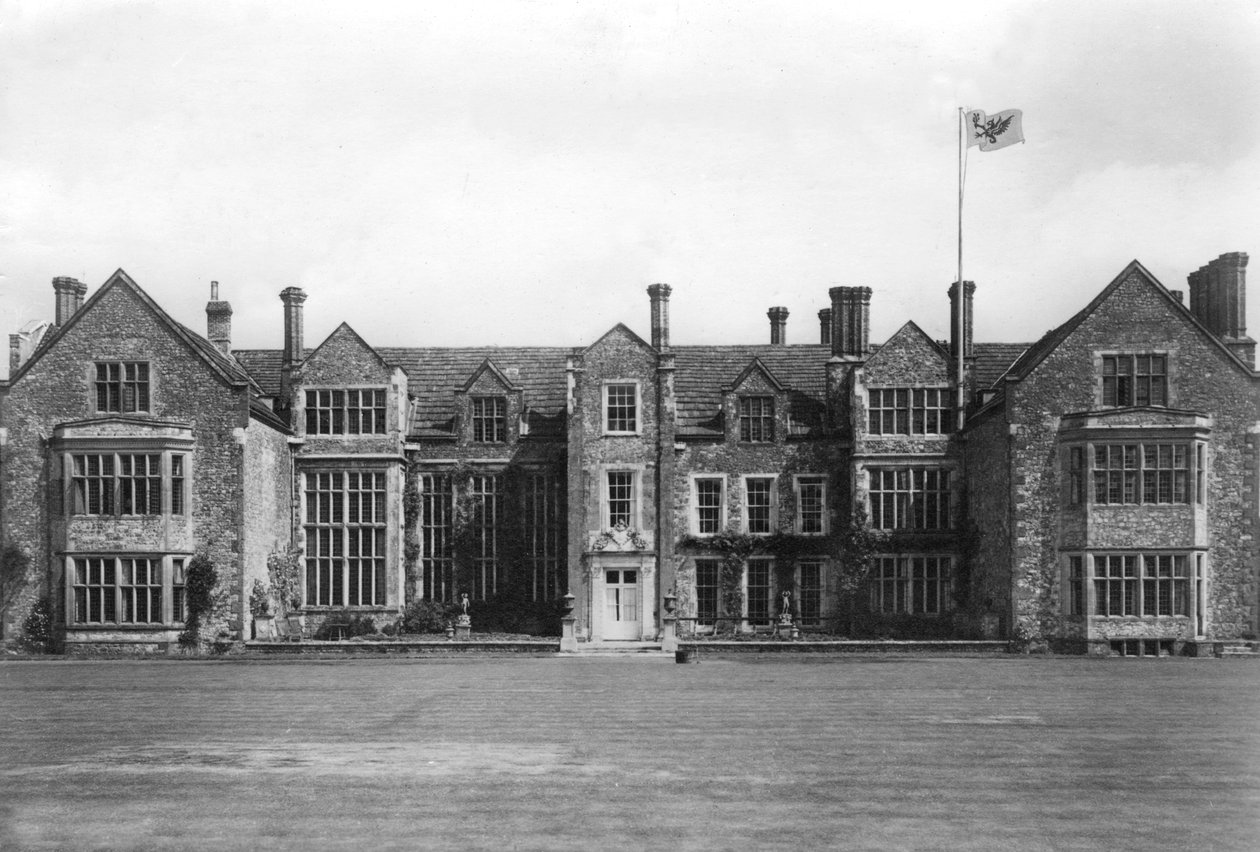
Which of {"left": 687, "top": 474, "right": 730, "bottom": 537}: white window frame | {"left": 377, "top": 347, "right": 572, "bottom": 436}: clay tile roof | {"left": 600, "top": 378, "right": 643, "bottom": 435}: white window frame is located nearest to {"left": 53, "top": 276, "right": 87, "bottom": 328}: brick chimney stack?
{"left": 377, "top": 347, "right": 572, "bottom": 436}: clay tile roof

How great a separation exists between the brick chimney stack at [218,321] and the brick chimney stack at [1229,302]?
94.6 ft

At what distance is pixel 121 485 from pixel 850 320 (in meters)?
20.9

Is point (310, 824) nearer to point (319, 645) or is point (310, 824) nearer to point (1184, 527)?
point (319, 645)

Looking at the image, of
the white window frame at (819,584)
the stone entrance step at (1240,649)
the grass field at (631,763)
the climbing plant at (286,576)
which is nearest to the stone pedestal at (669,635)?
the white window frame at (819,584)

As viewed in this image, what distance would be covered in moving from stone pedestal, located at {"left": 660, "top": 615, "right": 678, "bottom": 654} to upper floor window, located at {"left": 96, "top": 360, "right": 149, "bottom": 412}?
14895 mm

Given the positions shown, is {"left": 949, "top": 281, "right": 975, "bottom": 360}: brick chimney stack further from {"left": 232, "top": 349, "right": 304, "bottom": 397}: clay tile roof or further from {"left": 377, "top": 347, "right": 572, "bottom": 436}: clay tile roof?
{"left": 232, "top": 349, "right": 304, "bottom": 397}: clay tile roof

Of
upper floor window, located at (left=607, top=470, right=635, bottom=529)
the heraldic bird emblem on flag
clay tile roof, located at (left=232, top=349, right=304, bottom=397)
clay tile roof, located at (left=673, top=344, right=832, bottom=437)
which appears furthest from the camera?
clay tile roof, located at (left=232, top=349, right=304, bottom=397)

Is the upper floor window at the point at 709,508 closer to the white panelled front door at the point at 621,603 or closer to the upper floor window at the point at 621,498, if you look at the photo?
the upper floor window at the point at 621,498

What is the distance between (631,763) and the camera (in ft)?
43.2

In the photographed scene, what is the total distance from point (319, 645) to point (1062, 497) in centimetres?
1906

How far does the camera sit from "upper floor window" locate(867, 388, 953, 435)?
34406 millimetres

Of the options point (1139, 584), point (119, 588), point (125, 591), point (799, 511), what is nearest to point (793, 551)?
point (799, 511)

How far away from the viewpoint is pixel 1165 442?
98.6ft

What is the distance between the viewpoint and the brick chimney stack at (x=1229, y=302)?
32.3 m
